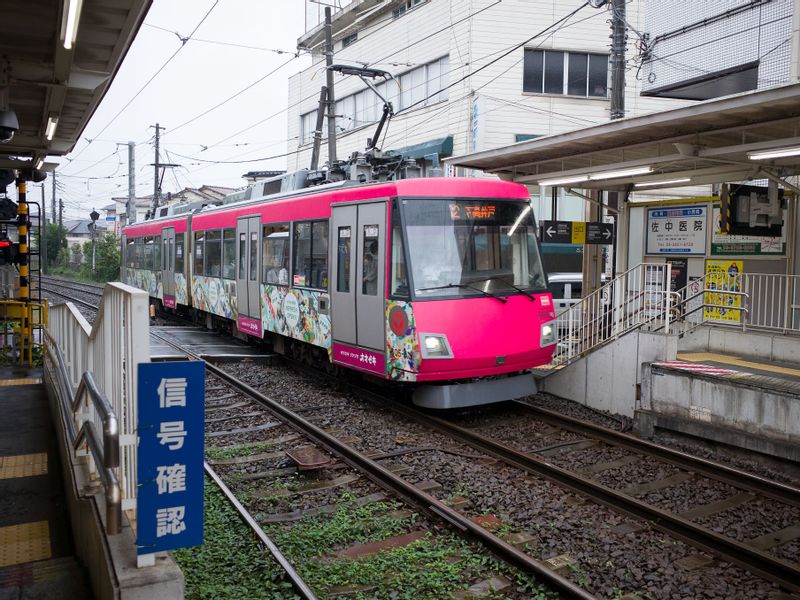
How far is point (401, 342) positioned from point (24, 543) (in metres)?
4.90

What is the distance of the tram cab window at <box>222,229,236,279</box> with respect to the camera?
595 inches

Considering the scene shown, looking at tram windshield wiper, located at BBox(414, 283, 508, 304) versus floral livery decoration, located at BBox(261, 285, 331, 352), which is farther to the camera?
floral livery decoration, located at BBox(261, 285, 331, 352)

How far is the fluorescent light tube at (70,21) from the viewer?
198 inches

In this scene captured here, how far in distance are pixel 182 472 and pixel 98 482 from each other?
4.73 ft

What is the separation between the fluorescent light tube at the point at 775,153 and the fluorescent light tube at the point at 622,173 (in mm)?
1581

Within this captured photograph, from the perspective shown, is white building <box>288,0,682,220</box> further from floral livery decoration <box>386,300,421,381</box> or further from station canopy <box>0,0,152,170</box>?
station canopy <box>0,0,152,170</box>

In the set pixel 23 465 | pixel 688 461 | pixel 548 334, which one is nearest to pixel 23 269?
pixel 23 465

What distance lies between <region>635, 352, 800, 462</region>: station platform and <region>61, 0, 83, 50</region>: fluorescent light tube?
7.30 metres

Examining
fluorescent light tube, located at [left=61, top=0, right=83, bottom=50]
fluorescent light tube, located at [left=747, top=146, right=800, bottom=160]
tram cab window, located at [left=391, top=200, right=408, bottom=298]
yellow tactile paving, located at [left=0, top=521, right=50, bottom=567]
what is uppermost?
fluorescent light tube, located at [left=61, top=0, right=83, bottom=50]

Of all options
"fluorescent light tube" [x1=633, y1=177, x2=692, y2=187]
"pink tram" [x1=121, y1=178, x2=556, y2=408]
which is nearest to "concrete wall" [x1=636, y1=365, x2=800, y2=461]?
"pink tram" [x1=121, y1=178, x2=556, y2=408]

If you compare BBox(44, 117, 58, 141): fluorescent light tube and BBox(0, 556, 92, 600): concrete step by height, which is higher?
BBox(44, 117, 58, 141): fluorescent light tube

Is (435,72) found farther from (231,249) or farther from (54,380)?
(54,380)

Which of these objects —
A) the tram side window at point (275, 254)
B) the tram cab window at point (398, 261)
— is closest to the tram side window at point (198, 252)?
the tram side window at point (275, 254)

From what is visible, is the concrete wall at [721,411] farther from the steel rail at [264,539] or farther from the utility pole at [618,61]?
the steel rail at [264,539]
